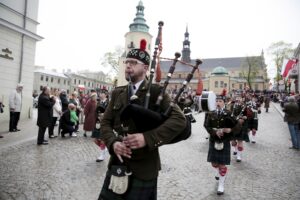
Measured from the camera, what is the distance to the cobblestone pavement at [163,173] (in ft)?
14.5

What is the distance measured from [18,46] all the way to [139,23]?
142 ft

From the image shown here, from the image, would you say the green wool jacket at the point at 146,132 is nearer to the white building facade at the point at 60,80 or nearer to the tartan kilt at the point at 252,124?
the tartan kilt at the point at 252,124

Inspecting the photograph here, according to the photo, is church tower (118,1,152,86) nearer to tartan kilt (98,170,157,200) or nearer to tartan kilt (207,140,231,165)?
tartan kilt (207,140,231,165)

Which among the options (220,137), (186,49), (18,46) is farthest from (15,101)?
(186,49)

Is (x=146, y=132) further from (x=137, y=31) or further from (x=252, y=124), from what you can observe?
(x=137, y=31)

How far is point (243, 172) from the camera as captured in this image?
6039mm

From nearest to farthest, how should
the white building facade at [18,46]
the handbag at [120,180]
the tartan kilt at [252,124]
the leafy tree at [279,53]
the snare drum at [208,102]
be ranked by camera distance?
1. the handbag at [120,180]
2. the snare drum at [208,102]
3. the tartan kilt at [252,124]
4. the white building facade at [18,46]
5. the leafy tree at [279,53]

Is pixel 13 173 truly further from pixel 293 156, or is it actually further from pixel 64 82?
pixel 64 82

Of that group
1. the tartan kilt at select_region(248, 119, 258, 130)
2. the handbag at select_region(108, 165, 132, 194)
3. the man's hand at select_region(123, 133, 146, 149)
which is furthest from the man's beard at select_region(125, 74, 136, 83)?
the tartan kilt at select_region(248, 119, 258, 130)

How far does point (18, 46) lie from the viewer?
1388cm

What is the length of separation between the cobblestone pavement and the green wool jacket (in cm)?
235

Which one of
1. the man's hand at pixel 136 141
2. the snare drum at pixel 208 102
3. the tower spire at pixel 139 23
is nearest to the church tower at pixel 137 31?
the tower spire at pixel 139 23

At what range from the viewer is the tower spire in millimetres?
54156

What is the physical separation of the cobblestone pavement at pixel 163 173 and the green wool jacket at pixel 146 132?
92.3 inches
